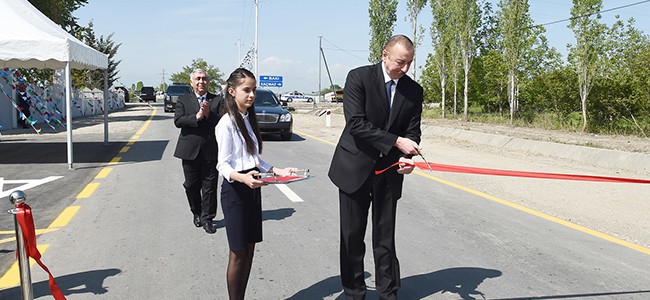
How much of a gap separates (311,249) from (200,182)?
166cm

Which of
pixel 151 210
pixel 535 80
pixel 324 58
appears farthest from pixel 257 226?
pixel 324 58

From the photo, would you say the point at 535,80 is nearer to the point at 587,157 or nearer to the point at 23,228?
the point at 587,157

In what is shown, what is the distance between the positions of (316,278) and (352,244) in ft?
2.49

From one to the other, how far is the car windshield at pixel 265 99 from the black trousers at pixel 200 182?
12.0 metres

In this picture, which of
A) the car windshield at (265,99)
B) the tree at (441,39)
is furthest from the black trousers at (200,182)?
the tree at (441,39)

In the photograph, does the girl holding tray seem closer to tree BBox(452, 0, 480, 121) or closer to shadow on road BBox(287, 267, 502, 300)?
shadow on road BBox(287, 267, 502, 300)

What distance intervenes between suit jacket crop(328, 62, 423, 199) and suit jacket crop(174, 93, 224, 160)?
262 centimetres

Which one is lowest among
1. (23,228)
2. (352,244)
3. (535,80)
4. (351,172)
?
(352,244)

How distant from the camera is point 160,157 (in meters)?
12.3

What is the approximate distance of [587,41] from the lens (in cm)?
2133

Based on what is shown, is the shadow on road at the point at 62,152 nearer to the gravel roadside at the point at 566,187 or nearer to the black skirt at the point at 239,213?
the gravel roadside at the point at 566,187

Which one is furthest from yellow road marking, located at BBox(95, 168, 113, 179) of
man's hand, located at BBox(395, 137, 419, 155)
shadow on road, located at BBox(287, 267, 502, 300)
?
man's hand, located at BBox(395, 137, 419, 155)

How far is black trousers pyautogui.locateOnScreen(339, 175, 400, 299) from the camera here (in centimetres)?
381

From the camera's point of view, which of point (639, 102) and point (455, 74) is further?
point (455, 74)
